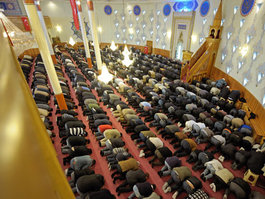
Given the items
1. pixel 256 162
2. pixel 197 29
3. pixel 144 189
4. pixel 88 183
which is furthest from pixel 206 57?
pixel 88 183

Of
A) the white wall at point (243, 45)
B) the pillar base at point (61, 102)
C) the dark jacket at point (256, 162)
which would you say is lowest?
the dark jacket at point (256, 162)

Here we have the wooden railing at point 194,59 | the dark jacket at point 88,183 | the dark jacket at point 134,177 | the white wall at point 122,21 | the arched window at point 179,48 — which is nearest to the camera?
the dark jacket at point 88,183

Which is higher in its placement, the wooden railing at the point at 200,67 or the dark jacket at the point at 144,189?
the wooden railing at the point at 200,67

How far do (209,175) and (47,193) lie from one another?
4.71 m

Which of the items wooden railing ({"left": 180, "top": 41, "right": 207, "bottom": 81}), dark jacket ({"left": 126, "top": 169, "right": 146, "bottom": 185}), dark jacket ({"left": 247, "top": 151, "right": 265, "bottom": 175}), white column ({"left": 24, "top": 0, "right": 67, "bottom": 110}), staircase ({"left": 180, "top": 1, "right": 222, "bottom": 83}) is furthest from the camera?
wooden railing ({"left": 180, "top": 41, "right": 207, "bottom": 81})

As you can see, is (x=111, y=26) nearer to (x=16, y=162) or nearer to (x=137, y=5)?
(x=137, y=5)

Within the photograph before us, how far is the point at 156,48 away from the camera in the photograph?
50.8 ft

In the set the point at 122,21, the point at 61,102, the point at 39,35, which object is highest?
the point at 122,21

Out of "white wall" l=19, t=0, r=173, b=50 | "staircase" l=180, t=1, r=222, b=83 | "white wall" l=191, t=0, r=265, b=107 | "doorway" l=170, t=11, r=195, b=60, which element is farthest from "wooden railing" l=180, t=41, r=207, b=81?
"white wall" l=19, t=0, r=173, b=50

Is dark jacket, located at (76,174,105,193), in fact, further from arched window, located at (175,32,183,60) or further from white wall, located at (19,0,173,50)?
white wall, located at (19,0,173,50)

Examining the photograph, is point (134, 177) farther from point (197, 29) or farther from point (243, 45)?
point (197, 29)

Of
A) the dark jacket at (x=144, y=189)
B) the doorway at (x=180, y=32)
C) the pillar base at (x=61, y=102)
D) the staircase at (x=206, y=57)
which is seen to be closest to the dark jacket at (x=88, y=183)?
the dark jacket at (x=144, y=189)

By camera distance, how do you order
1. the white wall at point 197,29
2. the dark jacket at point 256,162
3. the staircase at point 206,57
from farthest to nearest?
the staircase at point 206,57 → the white wall at point 197,29 → the dark jacket at point 256,162

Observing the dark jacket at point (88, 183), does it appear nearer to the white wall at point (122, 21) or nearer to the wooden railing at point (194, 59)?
the wooden railing at point (194, 59)
